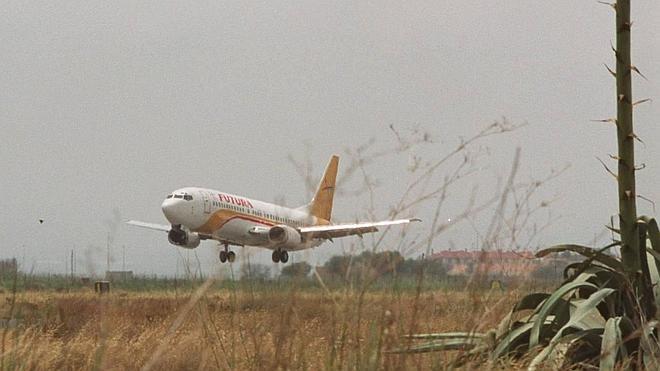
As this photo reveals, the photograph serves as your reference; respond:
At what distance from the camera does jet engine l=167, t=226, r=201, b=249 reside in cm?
5075

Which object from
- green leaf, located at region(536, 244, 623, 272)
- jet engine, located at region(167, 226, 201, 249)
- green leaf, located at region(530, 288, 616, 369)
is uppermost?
jet engine, located at region(167, 226, 201, 249)

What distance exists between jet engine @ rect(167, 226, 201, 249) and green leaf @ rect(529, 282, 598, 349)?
45.2m

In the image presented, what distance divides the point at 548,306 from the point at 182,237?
152ft

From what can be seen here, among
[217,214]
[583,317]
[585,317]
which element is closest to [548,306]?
[583,317]

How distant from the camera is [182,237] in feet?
168

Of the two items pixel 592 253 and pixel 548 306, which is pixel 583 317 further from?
pixel 592 253

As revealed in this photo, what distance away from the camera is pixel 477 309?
406cm

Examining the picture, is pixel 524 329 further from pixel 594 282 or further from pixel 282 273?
pixel 282 273

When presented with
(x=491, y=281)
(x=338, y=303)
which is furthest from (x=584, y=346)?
(x=338, y=303)

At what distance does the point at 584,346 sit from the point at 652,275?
1.98 ft

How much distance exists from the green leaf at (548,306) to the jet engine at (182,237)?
148 ft

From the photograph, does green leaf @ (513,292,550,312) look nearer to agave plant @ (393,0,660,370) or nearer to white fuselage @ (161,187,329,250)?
agave plant @ (393,0,660,370)

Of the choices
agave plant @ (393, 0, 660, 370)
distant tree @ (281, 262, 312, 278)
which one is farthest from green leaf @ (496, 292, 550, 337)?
distant tree @ (281, 262, 312, 278)

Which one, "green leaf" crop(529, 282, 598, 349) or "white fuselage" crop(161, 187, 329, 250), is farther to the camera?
"white fuselage" crop(161, 187, 329, 250)
